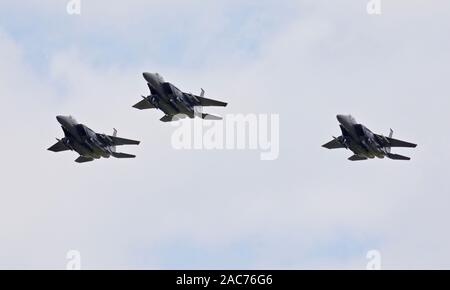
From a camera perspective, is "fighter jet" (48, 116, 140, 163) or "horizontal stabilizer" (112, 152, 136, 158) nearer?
"fighter jet" (48, 116, 140, 163)

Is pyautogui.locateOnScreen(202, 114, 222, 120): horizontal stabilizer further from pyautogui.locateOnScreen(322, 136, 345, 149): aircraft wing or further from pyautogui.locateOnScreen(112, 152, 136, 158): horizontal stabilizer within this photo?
pyautogui.locateOnScreen(322, 136, 345, 149): aircraft wing

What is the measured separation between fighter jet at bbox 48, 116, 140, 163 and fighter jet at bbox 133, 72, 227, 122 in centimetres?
470

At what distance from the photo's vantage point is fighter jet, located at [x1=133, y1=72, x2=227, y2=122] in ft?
393

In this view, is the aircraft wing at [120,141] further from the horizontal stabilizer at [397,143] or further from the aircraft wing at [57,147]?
the horizontal stabilizer at [397,143]

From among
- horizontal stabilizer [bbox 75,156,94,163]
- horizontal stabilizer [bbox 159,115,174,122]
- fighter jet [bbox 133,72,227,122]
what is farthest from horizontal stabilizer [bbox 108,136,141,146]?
horizontal stabilizer [bbox 159,115,174,122]

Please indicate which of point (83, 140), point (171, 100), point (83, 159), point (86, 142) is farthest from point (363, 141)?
point (83, 159)

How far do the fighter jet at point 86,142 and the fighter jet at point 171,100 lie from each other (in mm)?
4702

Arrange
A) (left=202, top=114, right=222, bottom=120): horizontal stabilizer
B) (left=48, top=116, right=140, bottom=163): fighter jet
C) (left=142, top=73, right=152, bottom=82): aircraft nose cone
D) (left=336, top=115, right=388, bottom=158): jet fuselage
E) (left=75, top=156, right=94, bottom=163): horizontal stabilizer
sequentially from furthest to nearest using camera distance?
1. (left=202, top=114, right=222, bottom=120): horizontal stabilizer
2. (left=75, top=156, right=94, bottom=163): horizontal stabilizer
3. (left=142, top=73, right=152, bottom=82): aircraft nose cone
4. (left=336, top=115, right=388, bottom=158): jet fuselage
5. (left=48, top=116, right=140, bottom=163): fighter jet

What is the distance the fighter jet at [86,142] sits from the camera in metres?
118
